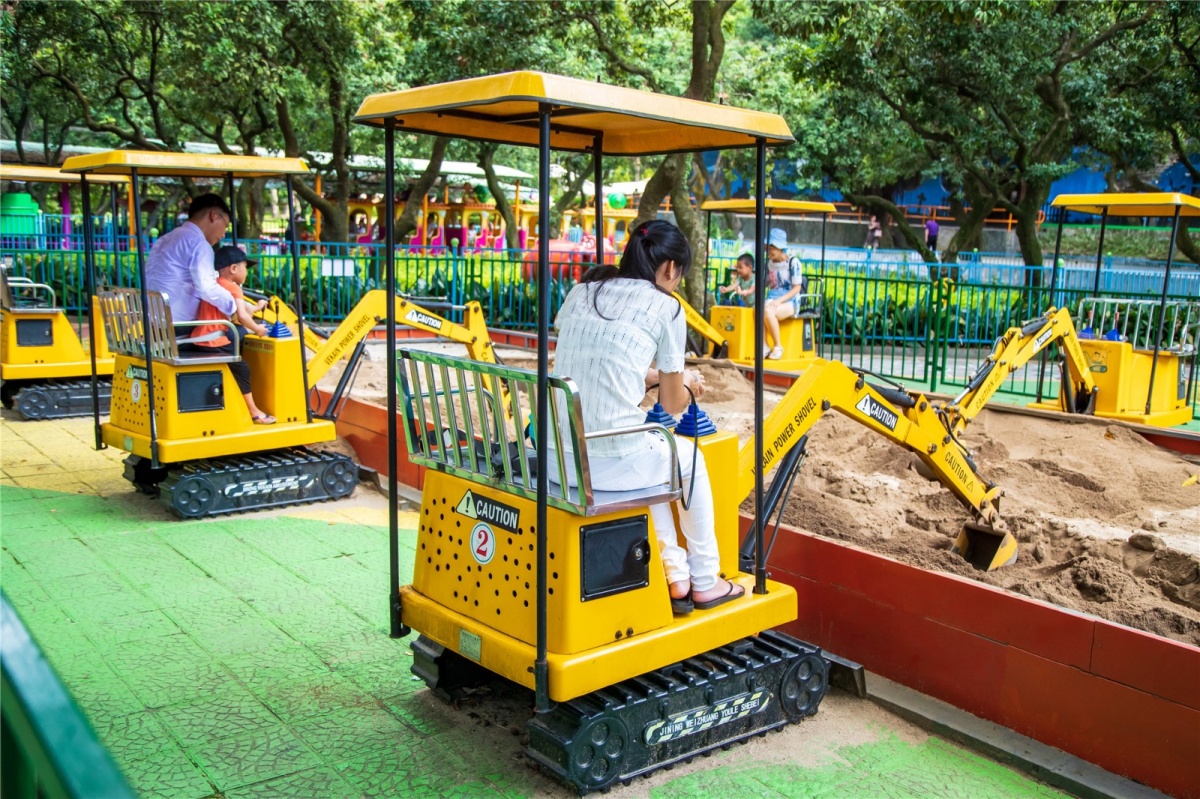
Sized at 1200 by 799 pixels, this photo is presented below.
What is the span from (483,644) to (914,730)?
1.93 meters

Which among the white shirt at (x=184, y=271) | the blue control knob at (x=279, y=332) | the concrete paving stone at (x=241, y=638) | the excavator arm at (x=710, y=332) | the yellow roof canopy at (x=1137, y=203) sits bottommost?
the concrete paving stone at (x=241, y=638)

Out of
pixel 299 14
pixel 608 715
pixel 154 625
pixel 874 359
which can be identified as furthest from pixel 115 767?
pixel 299 14

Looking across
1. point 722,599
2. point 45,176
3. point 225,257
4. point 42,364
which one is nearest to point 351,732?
point 722,599

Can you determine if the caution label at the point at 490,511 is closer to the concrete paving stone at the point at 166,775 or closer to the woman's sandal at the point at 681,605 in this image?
the woman's sandal at the point at 681,605

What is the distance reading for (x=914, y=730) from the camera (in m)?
4.55

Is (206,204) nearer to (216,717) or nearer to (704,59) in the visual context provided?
(216,717)

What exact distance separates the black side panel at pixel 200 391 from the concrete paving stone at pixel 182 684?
2833mm

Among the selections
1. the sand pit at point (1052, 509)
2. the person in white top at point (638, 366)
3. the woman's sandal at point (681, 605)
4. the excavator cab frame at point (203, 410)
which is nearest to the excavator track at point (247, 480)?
the excavator cab frame at point (203, 410)

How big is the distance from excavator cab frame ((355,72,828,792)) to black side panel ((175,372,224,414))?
309 cm

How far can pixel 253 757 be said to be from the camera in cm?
414

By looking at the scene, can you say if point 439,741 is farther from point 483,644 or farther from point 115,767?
point 115,767

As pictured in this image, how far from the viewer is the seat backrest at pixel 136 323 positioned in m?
7.06

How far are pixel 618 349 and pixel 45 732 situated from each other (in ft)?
9.53

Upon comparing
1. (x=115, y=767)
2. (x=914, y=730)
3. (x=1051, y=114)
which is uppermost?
(x=1051, y=114)
